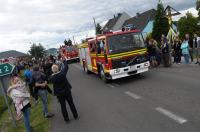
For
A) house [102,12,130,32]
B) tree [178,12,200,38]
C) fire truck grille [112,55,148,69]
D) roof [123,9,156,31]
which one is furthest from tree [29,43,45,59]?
fire truck grille [112,55,148,69]

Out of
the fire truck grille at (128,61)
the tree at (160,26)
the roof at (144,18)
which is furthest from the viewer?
the roof at (144,18)

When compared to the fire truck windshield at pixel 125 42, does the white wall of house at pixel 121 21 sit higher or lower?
higher

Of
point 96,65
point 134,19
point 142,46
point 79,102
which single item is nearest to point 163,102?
point 79,102

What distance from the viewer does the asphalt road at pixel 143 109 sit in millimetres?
7082

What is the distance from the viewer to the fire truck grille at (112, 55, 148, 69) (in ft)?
46.9

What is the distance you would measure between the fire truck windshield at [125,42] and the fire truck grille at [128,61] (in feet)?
1.44

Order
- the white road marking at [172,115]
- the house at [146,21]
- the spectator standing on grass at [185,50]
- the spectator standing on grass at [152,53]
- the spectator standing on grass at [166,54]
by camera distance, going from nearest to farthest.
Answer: the white road marking at [172,115], the spectator standing on grass at [185,50], the spectator standing on grass at [166,54], the spectator standing on grass at [152,53], the house at [146,21]

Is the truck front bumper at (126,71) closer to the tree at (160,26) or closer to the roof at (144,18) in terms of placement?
the tree at (160,26)

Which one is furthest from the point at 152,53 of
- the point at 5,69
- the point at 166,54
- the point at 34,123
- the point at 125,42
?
the point at 5,69

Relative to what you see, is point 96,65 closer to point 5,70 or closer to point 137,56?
point 137,56

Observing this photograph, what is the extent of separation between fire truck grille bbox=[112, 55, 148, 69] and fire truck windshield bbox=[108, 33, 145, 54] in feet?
1.44

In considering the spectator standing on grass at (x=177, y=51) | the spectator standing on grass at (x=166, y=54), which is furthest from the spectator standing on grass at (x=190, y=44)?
the spectator standing on grass at (x=166, y=54)

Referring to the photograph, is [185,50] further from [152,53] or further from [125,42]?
[125,42]

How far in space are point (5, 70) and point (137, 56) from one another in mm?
7224
